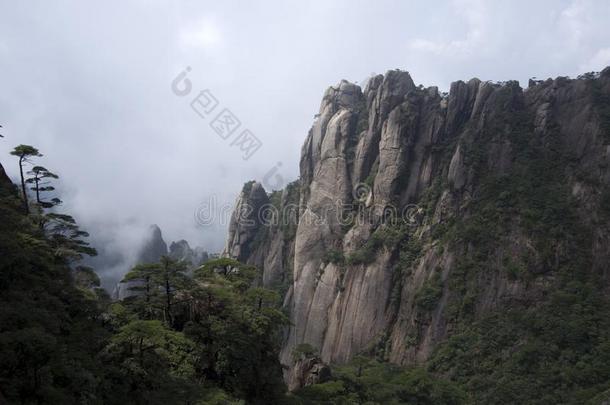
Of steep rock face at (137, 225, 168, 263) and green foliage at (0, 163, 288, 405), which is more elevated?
steep rock face at (137, 225, 168, 263)

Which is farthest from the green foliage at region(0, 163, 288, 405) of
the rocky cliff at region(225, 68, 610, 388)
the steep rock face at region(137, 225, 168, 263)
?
the steep rock face at region(137, 225, 168, 263)

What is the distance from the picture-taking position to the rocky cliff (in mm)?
50406

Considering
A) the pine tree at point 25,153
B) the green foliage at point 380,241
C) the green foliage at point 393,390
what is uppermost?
the green foliage at point 380,241

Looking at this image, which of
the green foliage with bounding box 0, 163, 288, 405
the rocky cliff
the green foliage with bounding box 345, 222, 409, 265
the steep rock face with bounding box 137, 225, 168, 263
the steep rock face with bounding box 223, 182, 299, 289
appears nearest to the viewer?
the green foliage with bounding box 0, 163, 288, 405

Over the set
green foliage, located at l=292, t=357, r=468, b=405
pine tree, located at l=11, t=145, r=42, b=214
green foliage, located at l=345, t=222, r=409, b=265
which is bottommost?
green foliage, located at l=292, t=357, r=468, b=405

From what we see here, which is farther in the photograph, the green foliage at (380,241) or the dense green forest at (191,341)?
the green foliage at (380,241)

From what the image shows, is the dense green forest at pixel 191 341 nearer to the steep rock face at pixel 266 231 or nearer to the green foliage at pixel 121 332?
the green foliage at pixel 121 332

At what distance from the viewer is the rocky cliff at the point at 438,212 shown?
50406 millimetres

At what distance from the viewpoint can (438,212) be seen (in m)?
60.0

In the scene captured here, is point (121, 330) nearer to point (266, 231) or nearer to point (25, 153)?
point (25, 153)

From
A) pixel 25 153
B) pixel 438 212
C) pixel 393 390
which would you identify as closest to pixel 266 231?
pixel 438 212

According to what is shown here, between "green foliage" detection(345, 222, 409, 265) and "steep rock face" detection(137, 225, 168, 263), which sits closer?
"green foliage" detection(345, 222, 409, 265)

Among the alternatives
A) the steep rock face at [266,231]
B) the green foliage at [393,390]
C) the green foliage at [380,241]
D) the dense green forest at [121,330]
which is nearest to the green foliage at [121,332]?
the dense green forest at [121,330]

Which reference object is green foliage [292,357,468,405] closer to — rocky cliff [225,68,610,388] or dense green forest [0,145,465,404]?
dense green forest [0,145,465,404]
